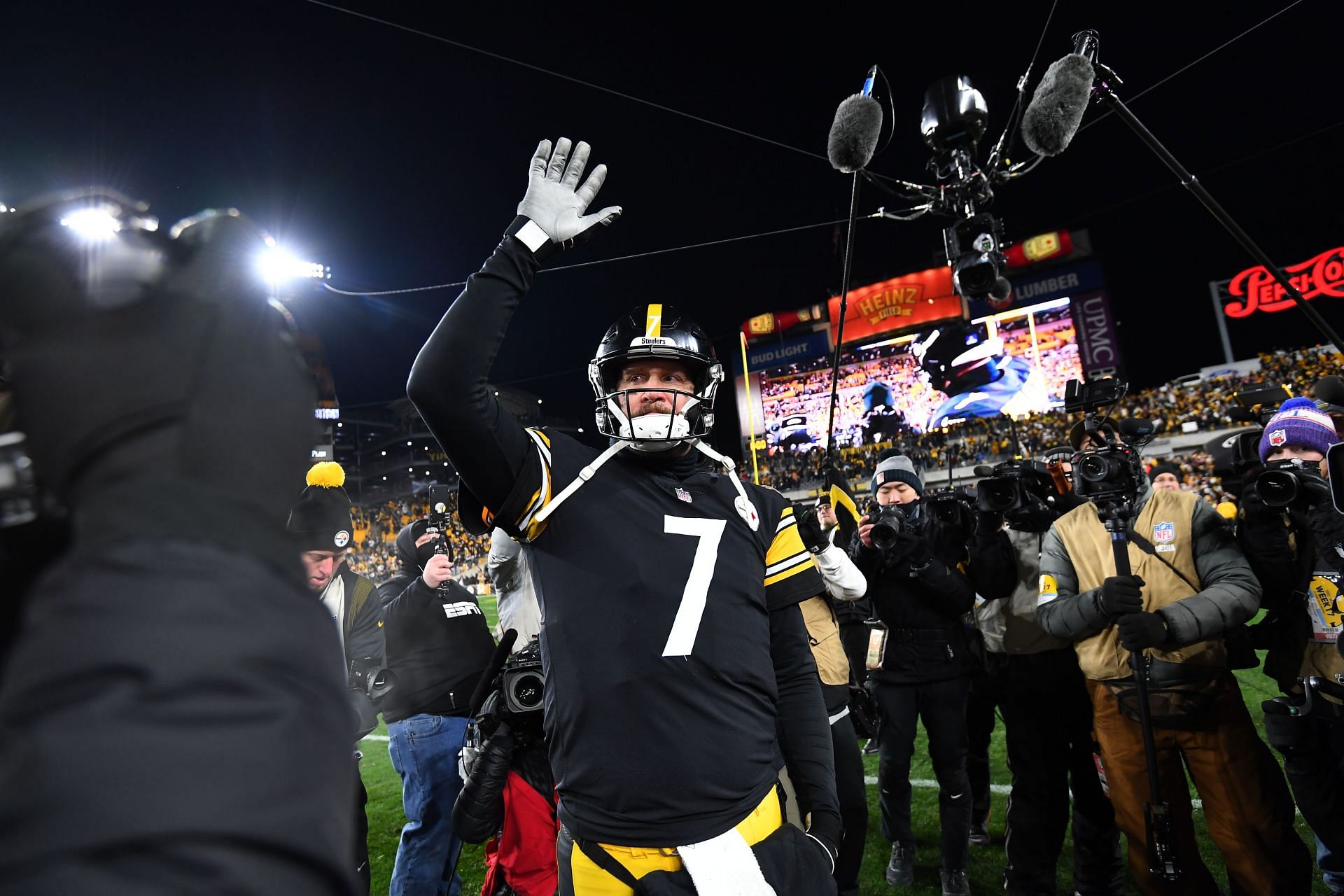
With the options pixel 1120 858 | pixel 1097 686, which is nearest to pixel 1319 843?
pixel 1120 858

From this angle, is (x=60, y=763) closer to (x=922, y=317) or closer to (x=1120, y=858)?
(x=1120, y=858)

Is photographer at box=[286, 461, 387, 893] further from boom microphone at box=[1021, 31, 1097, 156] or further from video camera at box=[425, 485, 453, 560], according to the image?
boom microphone at box=[1021, 31, 1097, 156]

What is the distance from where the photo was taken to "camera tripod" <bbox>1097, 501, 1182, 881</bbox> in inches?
130

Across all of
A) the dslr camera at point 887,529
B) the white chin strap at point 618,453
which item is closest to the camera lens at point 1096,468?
the dslr camera at point 887,529

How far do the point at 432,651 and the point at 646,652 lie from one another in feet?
9.82

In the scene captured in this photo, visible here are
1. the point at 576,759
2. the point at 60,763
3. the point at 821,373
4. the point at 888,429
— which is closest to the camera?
the point at 60,763

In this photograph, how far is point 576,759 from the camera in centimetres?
192

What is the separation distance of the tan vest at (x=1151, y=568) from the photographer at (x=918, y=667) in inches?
32.9

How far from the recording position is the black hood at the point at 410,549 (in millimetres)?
5043

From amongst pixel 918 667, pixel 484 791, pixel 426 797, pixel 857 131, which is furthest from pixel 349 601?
pixel 857 131

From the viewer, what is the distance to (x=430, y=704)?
4.36 meters

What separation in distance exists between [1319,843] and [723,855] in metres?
4.35

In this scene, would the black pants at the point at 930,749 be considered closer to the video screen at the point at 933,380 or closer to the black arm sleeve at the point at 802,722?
the black arm sleeve at the point at 802,722

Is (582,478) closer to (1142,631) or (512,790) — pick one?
(512,790)
